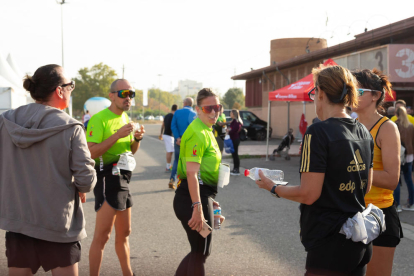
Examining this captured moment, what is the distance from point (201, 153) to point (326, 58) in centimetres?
1979

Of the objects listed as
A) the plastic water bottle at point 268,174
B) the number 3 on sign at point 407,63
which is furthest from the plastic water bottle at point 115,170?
the number 3 on sign at point 407,63

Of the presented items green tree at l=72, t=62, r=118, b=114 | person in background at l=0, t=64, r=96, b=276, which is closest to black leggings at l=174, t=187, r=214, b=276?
person in background at l=0, t=64, r=96, b=276

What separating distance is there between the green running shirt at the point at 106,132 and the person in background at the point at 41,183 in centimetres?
103

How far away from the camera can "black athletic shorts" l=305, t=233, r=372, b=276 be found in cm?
228

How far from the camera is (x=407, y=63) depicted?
1352 cm

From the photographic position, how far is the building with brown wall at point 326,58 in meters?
13.6

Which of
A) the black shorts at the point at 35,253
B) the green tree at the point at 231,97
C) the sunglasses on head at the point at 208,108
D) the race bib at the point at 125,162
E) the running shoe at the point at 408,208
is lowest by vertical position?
the running shoe at the point at 408,208

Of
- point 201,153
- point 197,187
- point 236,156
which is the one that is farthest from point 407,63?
point 197,187

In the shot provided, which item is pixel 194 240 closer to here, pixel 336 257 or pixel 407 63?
pixel 336 257

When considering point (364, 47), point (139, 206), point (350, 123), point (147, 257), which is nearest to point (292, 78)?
point (364, 47)

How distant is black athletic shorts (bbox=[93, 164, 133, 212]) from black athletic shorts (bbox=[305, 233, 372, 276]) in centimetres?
197

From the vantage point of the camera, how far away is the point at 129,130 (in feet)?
11.7

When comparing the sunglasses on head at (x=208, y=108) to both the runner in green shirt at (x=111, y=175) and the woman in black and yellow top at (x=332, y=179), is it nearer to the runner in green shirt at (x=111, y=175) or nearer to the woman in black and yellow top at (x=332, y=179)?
the runner in green shirt at (x=111, y=175)

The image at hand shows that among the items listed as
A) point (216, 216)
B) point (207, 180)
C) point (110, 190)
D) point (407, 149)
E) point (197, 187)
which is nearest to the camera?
point (197, 187)
